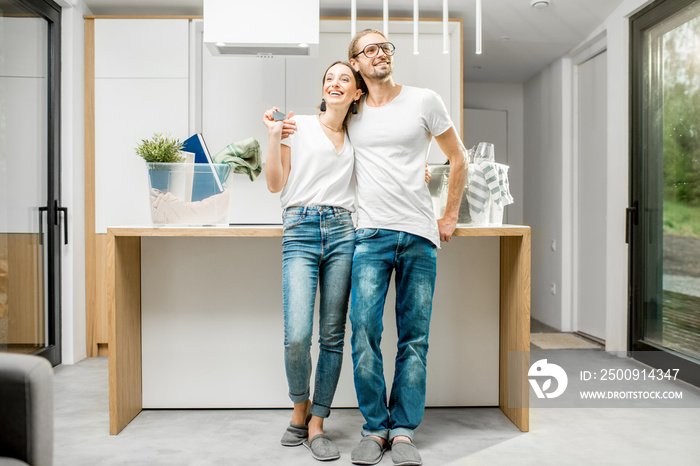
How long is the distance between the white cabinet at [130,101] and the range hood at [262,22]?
37.3 inches

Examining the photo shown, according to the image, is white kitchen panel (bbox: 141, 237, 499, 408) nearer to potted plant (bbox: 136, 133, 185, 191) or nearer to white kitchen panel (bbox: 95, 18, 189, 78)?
potted plant (bbox: 136, 133, 185, 191)

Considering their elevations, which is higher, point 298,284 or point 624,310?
point 298,284

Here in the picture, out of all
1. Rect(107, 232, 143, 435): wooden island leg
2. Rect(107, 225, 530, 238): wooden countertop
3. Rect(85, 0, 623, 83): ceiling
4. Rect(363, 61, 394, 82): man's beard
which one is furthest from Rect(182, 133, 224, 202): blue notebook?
Rect(85, 0, 623, 83): ceiling

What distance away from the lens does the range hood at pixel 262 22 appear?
8.77 feet

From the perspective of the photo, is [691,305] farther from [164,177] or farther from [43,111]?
[43,111]

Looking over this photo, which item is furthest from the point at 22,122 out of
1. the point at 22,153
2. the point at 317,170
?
the point at 317,170

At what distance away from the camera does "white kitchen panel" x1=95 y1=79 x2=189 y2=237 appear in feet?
11.5

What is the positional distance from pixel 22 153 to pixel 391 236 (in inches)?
89.2

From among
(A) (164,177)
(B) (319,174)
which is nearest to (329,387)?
(B) (319,174)

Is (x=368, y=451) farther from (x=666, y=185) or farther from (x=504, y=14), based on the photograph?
(x=504, y=14)

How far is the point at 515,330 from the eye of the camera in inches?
84.2

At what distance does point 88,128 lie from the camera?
3.49m

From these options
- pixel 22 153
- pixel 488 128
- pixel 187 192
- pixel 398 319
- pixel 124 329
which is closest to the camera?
pixel 398 319

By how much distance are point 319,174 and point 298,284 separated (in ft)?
1.24
